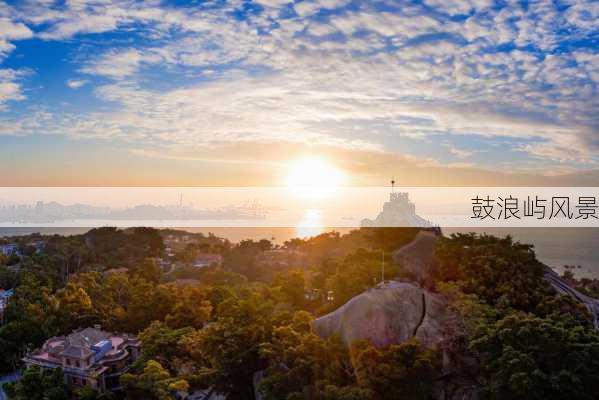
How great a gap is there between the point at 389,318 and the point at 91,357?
12962mm

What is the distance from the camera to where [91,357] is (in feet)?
62.8

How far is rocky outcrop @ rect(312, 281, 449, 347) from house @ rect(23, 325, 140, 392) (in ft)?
32.0

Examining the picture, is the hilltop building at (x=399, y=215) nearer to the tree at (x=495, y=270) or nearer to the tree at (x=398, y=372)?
the tree at (x=495, y=270)

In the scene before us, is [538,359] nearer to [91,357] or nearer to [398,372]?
[398,372]

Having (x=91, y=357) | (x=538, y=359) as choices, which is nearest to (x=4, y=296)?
(x=91, y=357)

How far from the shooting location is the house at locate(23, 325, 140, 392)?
742 inches

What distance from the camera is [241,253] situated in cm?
5125

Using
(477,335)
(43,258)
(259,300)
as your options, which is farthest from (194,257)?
(477,335)

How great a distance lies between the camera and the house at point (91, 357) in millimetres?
18844

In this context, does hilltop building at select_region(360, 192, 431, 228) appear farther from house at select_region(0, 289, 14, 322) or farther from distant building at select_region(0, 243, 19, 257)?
distant building at select_region(0, 243, 19, 257)

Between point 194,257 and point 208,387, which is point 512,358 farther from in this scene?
point 194,257

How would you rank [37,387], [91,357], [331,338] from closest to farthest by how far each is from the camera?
[331,338]
[37,387]
[91,357]

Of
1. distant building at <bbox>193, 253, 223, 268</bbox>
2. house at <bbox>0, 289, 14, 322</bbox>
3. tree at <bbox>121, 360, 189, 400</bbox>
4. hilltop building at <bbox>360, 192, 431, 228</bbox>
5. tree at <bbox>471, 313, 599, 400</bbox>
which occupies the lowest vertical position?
house at <bbox>0, 289, 14, 322</bbox>

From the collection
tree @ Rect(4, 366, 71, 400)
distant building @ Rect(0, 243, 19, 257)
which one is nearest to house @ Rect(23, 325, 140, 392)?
tree @ Rect(4, 366, 71, 400)
